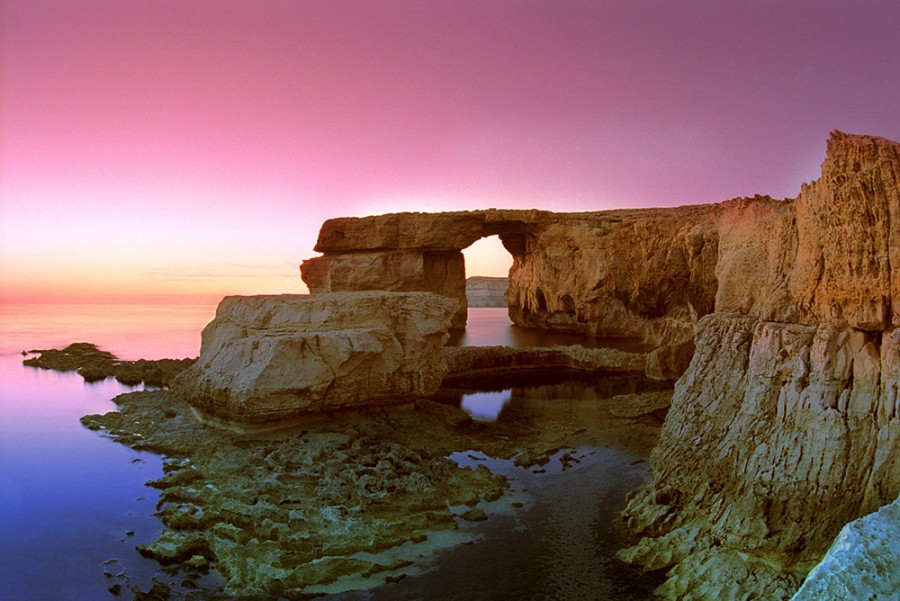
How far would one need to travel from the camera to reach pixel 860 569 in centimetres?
471

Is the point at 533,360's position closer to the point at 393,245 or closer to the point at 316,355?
the point at 393,245

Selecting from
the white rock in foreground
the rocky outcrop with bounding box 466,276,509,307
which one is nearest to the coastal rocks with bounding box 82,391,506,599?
the white rock in foreground

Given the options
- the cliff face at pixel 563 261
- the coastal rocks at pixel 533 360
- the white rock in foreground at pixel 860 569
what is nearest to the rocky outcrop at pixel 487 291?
the cliff face at pixel 563 261

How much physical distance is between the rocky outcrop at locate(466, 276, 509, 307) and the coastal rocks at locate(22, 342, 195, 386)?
2836 inches

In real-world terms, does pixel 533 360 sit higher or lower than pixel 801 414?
lower

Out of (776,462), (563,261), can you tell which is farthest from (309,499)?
(563,261)

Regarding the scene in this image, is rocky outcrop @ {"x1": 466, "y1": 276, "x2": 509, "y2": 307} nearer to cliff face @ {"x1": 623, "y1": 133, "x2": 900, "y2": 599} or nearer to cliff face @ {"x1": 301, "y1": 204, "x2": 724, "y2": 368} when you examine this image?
cliff face @ {"x1": 301, "y1": 204, "x2": 724, "y2": 368}

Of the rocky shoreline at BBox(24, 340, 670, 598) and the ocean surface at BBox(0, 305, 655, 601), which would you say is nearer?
the ocean surface at BBox(0, 305, 655, 601)

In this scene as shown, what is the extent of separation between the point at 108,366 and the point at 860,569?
2963 cm

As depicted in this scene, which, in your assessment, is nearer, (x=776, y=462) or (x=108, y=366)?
(x=776, y=462)

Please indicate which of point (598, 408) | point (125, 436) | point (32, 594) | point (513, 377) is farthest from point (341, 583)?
point (513, 377)

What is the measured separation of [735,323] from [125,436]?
1432 cm

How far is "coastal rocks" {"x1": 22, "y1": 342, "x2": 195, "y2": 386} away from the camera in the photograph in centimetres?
2469

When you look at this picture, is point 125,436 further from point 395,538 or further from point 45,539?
point 395,538
